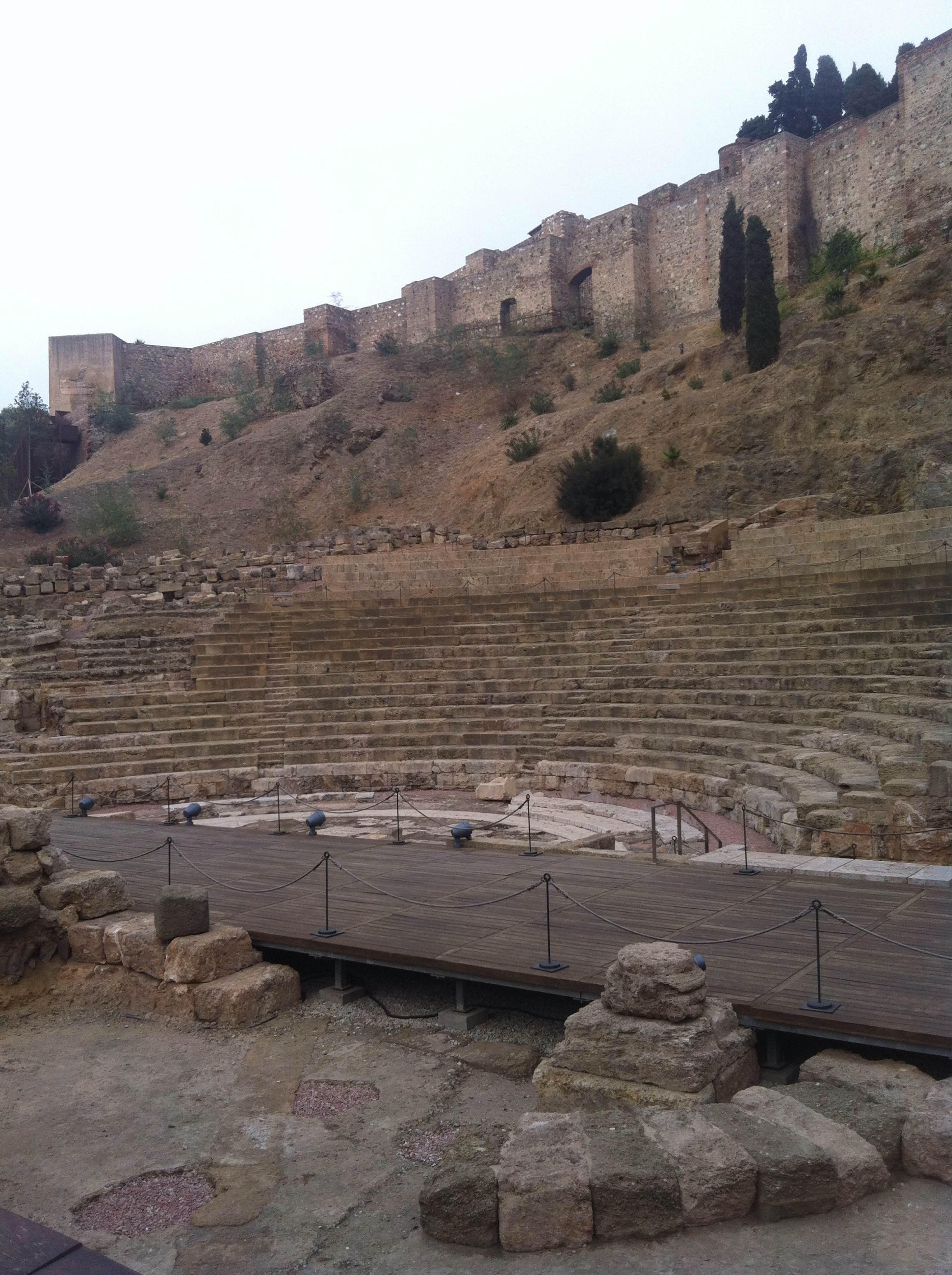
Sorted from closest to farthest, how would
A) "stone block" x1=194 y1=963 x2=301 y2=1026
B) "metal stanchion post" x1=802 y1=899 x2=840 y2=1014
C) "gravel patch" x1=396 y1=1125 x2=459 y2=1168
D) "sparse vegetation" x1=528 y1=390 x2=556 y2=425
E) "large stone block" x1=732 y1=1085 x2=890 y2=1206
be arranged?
"large stone block" x1=732 y1=1085 x2=890 y2=1206 → "gravel patch" x1=396 y1=1125 x2=459 y2=1168 → "metal stanchion post" x1=802 y1=899 x2=840 y2=1014 → "stone block" x1=194 y1=963 x2=301 y2=1026 → "sparse vegetation" x1=528 y1=390 x2=556 y2=425

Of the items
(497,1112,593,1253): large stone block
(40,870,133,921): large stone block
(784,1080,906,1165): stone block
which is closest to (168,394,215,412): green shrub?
(40,870,133,921): large stone block

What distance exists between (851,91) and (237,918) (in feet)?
128

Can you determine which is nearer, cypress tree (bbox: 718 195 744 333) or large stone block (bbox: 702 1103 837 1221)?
large stone block (bbox: 702 1103 837 1221)

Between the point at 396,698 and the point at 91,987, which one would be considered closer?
the point at 91,987

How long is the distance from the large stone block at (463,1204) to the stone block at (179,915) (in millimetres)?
2993

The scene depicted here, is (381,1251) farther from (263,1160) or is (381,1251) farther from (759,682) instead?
(759,682)

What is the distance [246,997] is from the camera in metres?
5.61

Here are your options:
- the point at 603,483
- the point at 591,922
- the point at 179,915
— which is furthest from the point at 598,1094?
the point at 603,483

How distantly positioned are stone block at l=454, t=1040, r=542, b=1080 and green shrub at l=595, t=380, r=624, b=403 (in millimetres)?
26921

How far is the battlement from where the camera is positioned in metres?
29.1

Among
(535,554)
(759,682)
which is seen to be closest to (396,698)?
(759,682)

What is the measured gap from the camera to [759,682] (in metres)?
11.4

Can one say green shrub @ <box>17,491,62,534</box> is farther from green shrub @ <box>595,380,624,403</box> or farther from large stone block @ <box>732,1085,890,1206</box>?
large stone block @ <box>732,1085,890,1206</box>

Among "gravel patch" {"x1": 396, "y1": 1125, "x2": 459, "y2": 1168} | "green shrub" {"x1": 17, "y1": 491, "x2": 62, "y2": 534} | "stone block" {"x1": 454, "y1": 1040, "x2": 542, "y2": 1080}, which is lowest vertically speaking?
"gravel patch" {"x1": 396, "y1": 1125, "x2": 459, "y2": 1168}
